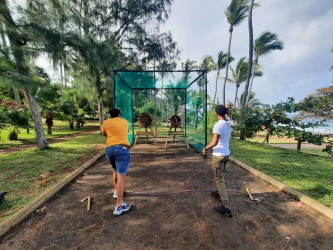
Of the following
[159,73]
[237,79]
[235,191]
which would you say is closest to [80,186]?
[235,191]

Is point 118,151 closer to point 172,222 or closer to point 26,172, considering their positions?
point 172,222

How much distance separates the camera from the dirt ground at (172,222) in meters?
1.95

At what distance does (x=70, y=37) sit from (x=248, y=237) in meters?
6.43

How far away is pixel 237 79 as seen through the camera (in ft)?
76.9

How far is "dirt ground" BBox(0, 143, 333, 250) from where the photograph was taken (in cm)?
195

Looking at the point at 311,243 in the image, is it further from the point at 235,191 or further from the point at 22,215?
the point at 22,215

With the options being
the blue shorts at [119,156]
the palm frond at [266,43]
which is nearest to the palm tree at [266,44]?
the palm frond at [266,43]

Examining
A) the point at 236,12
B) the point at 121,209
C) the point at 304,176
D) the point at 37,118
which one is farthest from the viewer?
the point at 236,12

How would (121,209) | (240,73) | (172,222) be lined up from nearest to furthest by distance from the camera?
(172,222), (121,209), (240,73)

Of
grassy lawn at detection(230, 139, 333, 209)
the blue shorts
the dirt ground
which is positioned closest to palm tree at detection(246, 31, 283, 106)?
grassy lawn at detection(230, 139, 333, 209)

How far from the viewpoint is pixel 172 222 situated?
2.31 metres

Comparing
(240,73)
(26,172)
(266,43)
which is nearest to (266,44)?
(266,43)

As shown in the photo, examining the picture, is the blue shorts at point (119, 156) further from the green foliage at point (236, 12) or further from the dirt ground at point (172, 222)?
the green foliage at point (236, 12)

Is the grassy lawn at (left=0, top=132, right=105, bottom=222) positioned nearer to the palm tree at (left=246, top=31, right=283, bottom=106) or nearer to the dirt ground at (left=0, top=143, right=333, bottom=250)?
the dirt ground at (left=0, top=143, right=333, bottom=250)
